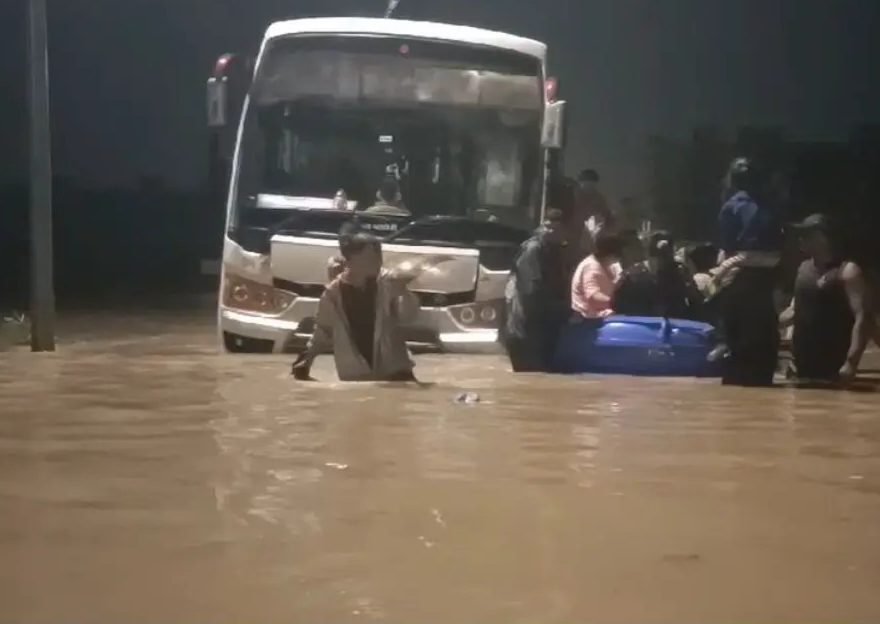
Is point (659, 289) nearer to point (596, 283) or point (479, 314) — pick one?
point (596, 283)

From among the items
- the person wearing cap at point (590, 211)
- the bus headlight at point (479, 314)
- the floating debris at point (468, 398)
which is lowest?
the floating debris at point (468, 398)

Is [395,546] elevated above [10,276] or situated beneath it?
elevated above

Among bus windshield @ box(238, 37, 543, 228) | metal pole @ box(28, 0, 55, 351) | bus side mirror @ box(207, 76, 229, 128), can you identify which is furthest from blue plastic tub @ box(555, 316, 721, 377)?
metal pole @ box(28, 0, 55, 351)

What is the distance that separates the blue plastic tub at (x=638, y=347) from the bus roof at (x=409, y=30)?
2.39 metres

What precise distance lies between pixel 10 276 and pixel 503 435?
2221 cm

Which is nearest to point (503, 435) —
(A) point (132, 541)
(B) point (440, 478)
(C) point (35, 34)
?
(B) point (440, 478)

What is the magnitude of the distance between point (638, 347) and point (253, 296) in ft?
9.52

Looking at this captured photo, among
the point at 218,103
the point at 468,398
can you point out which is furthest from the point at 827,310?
the point at 218,103

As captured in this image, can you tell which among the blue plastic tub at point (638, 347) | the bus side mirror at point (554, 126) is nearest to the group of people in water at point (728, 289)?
the blue plastic tub at point (638, 347)

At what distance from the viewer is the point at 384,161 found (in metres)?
12.6

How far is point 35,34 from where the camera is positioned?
43.9 ft

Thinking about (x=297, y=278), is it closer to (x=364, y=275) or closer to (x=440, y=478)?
(x=364, y=275)

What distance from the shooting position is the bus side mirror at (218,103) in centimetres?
1237

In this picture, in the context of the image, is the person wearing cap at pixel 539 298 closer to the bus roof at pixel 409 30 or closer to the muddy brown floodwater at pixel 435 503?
the muddy brown floodwater at pixel 435 503
